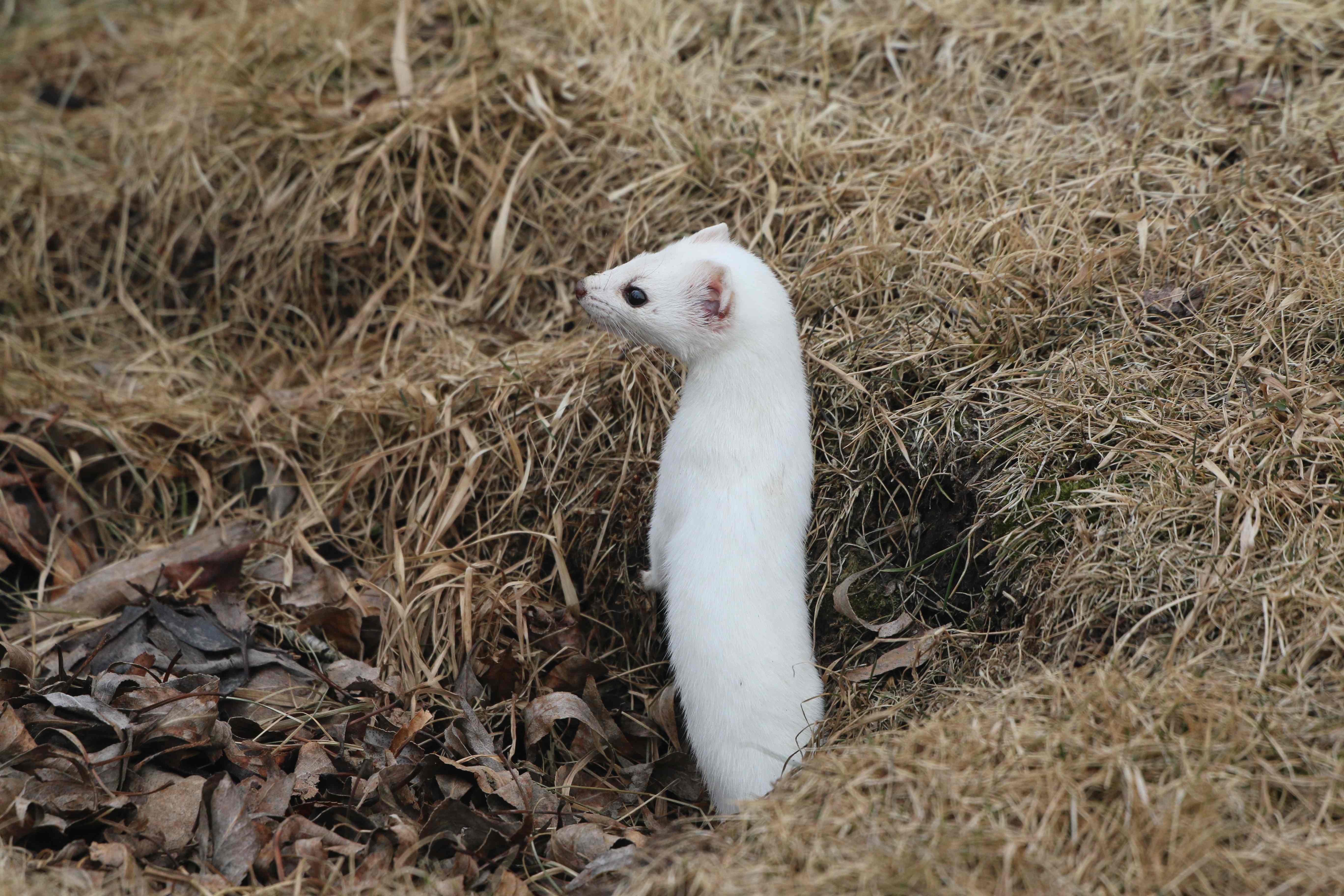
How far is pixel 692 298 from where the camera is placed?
10.8ft

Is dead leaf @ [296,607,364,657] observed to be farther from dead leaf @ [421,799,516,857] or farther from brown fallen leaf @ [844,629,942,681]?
brown fallen leaf @ [844,629,942,681]

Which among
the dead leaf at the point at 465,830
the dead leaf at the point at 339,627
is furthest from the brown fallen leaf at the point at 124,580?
the dead leaf at the point at 465,830

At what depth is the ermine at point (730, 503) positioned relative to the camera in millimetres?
3023

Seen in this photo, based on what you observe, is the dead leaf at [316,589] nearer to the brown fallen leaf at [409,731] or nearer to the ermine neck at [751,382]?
the brown fallen leaf at [409,731]

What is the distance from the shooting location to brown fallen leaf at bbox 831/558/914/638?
3357mm

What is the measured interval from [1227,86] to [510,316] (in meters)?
2.96

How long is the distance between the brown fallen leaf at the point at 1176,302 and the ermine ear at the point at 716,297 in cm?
138

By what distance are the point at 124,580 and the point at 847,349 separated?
2605mm

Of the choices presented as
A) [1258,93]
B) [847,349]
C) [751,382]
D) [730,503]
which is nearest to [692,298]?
[751,382]

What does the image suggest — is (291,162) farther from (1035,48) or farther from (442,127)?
(1035,48)

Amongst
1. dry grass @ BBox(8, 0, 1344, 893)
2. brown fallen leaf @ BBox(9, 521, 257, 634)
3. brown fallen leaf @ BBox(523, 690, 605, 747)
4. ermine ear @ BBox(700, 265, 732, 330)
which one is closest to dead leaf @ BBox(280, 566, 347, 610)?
dry grass @ BBox(8, 0, 1344, 893)

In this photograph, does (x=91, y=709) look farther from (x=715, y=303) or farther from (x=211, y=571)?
(x=715, y=303)

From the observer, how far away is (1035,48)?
4551 mm

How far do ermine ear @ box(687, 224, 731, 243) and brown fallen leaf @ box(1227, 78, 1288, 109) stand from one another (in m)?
2.18
